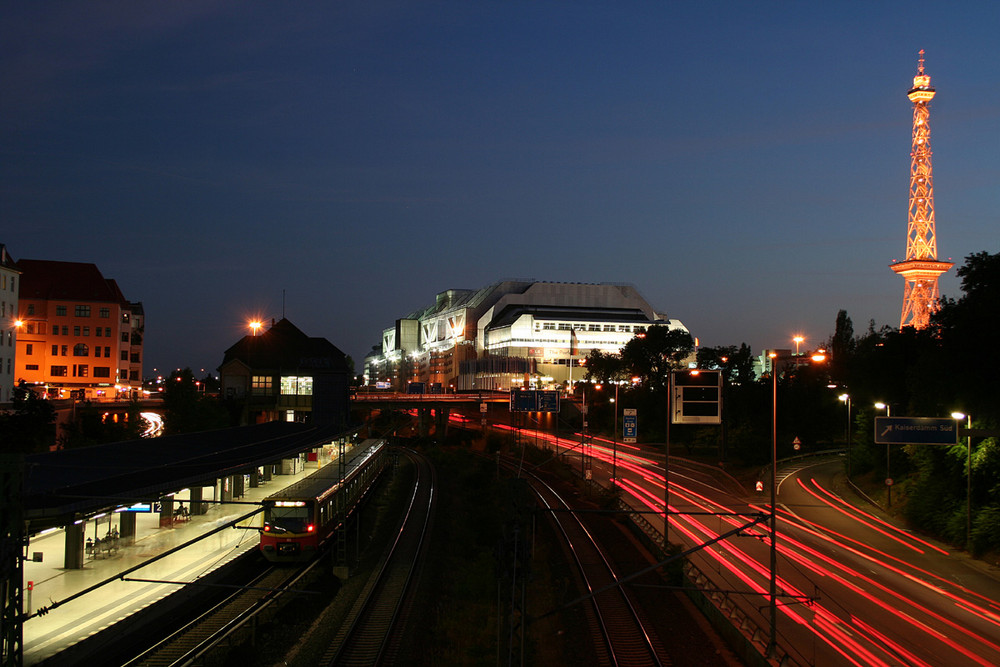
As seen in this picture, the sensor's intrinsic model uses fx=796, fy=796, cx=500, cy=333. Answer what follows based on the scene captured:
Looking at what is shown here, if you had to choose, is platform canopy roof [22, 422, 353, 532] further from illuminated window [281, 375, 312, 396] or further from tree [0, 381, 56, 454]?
illuminated window [281, 375, 312, 396]

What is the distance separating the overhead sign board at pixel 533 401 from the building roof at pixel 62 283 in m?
57.4

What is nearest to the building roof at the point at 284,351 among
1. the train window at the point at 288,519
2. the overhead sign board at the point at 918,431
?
the train window at the point at 288,519

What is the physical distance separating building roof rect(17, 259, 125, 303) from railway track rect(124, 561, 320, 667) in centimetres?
7648

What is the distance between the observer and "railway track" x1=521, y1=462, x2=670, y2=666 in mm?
20438

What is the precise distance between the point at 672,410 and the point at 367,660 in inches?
787

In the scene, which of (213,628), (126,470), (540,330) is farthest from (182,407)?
(540,330)

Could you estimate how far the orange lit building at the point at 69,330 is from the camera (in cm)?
8769

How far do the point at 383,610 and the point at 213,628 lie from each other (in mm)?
4918

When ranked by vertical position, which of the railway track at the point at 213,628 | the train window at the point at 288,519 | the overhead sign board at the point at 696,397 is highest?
the overhead sign board at the point at 696,397

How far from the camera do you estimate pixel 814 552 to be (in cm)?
3350

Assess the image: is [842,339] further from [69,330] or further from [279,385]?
[69,330]

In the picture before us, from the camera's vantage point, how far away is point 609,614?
24781 mm

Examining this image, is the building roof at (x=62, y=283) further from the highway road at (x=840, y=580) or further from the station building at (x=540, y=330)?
the station building at (x=540, y=330)

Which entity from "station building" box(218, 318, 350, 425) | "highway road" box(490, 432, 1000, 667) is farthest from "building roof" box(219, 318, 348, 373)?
"highway road" box(490, 432, 1000, 667)
